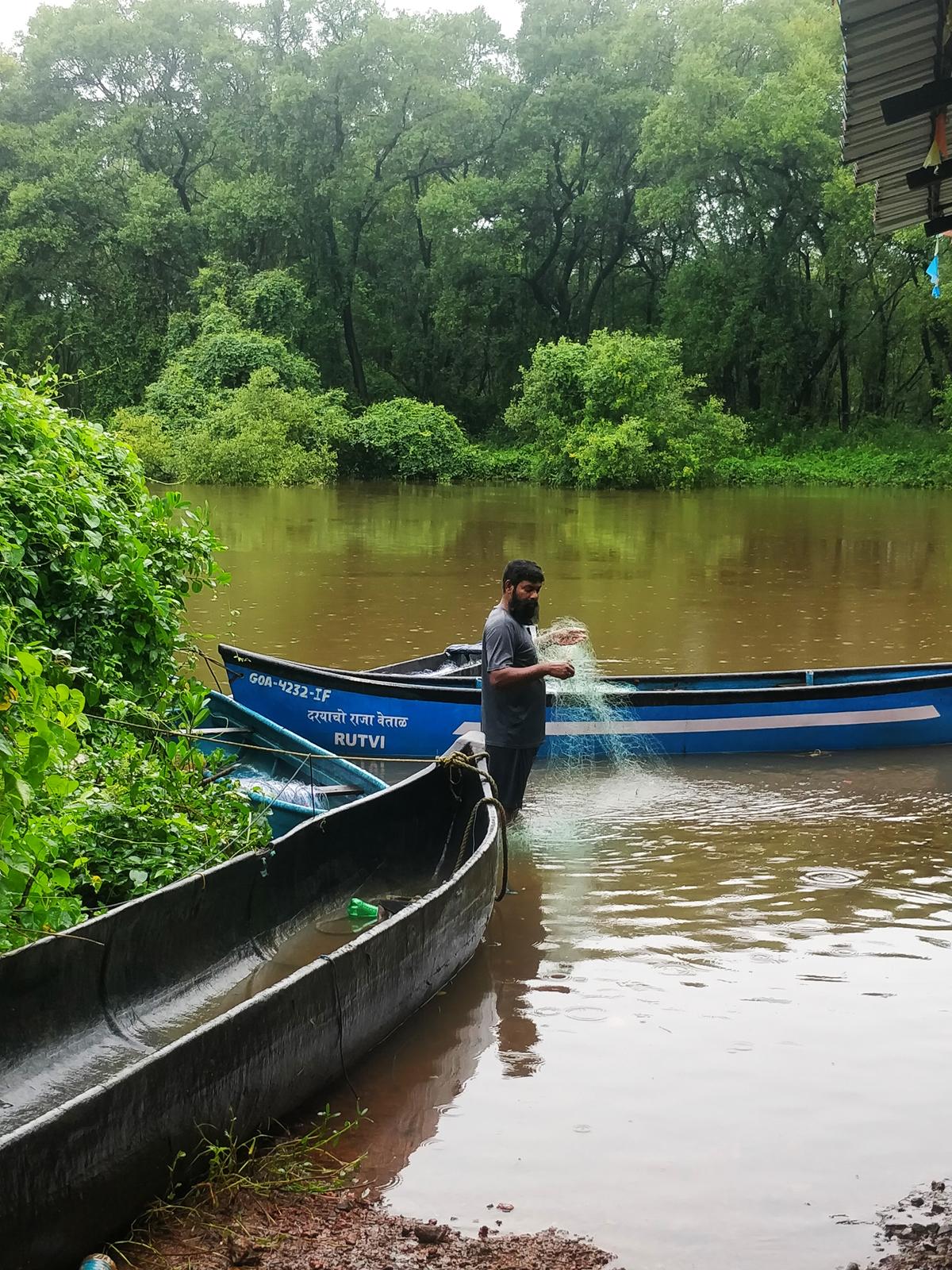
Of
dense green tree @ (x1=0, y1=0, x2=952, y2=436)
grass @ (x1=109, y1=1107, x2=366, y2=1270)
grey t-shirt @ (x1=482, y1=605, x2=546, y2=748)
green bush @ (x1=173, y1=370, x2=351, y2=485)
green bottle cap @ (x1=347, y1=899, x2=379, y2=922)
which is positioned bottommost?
grass @ (x1=109, y1=1107, x2=366, y2=1270)

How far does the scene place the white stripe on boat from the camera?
10133 millimetres

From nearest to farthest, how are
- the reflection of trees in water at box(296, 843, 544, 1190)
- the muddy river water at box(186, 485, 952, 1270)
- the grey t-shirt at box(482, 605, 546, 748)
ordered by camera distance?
the muddy river water at box(186, 485, 952, 1270) < the reflection of trees in water at box(296, 843, 544, 1190) < the grey t-shirt at box(482, 605, 546, 748)

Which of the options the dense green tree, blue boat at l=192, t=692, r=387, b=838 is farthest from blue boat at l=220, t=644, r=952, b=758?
the dense green tree

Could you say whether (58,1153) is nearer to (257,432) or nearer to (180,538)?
(180,538)

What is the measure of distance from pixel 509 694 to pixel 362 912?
1.67 m

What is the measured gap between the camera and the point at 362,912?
6395 millimetres

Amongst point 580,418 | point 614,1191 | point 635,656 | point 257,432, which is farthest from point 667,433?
point 614,1191

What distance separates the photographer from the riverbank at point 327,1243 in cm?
386

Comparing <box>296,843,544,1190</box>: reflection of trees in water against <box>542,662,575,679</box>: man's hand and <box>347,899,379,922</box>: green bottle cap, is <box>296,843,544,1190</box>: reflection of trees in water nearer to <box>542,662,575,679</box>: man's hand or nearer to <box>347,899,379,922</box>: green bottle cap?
<box>347,899,379,922</box>: green bottle cap

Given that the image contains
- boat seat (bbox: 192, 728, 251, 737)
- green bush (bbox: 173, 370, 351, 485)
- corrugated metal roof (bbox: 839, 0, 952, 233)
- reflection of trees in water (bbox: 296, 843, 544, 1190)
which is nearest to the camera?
reflection of trees in water (bbox: 296, 843, 544, 1190)

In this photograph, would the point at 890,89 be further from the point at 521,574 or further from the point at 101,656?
the point at 101,656

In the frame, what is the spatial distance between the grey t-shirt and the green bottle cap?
1.50 m

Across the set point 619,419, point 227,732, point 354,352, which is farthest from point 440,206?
point 227,732

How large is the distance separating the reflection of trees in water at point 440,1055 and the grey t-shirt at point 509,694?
Result: 46.5 inches
